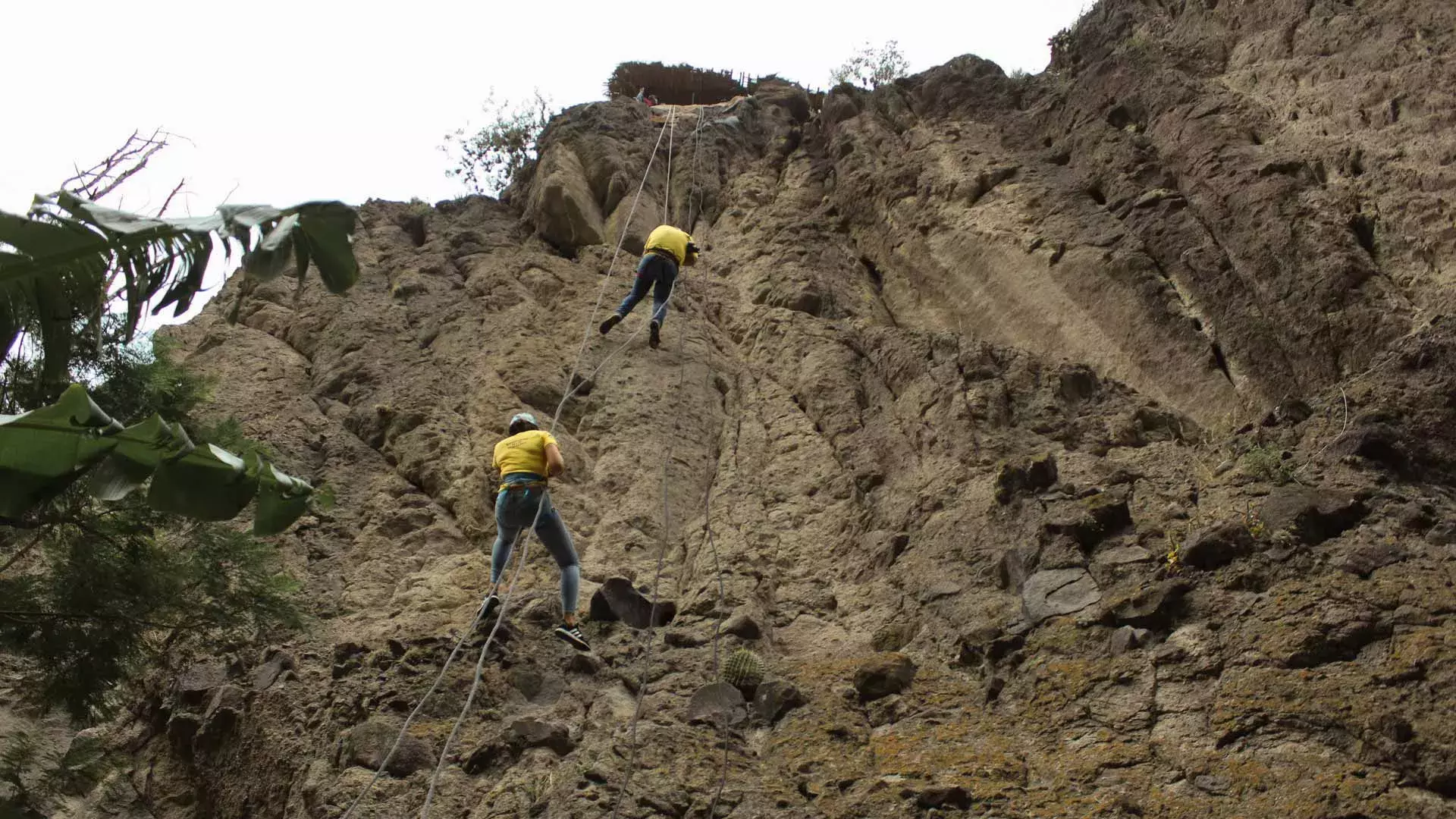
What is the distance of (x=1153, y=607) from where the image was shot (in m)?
6.67

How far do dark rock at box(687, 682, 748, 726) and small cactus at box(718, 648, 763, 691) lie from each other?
125mm

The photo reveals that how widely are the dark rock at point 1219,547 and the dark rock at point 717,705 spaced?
107 inches

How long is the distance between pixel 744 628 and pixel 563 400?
308 cm

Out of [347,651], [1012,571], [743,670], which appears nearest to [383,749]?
[347,651]

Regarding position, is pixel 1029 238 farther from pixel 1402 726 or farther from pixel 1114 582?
pixel 1402 726

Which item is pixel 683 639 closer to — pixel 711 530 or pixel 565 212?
pixel 711 530

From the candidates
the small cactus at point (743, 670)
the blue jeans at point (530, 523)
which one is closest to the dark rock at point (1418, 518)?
the small cactus at point (743, 670)

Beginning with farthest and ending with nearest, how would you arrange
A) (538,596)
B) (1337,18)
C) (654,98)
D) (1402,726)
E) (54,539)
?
(654,98)
(1337,18)
(538,596)
(54,539)
(1402,726)

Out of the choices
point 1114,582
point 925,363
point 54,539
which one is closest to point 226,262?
point 54,539

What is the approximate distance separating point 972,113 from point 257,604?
10231 mm

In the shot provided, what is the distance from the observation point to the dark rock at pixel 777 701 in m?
7.00

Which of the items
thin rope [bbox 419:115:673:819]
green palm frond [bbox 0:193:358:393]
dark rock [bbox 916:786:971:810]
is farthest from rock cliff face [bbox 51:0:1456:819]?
green palm frond [bbox 0:193:358:393]

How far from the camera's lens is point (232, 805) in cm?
723

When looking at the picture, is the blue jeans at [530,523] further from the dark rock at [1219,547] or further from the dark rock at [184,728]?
the dark rock at [1219,547]
